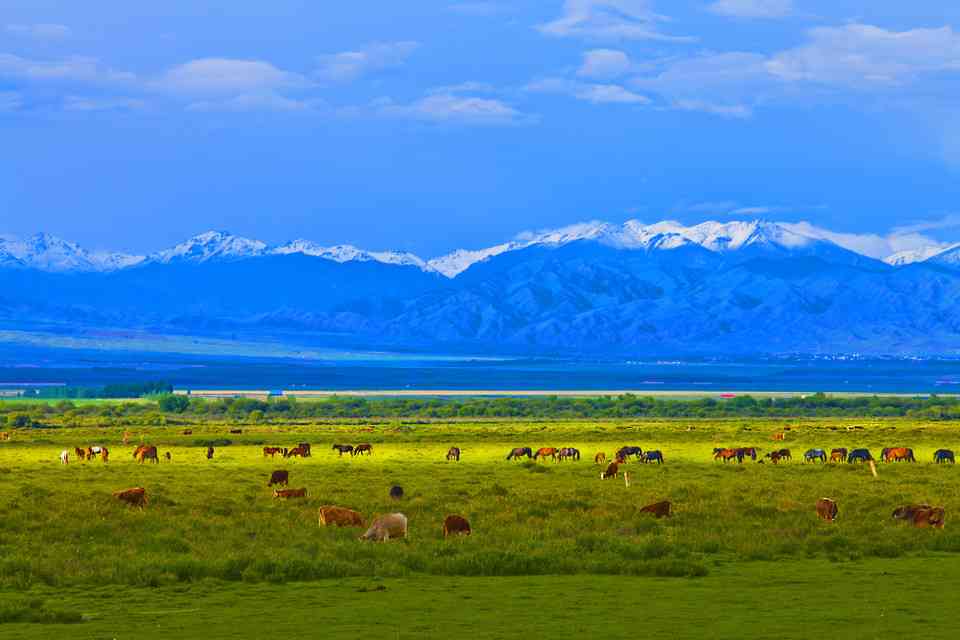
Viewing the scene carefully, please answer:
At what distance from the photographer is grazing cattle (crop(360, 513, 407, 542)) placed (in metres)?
28.9

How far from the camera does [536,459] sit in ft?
213

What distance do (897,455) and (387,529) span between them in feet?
125

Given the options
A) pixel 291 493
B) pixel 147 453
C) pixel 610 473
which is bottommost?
pixel 610 473

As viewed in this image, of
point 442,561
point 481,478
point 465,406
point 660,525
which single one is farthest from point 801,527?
point 465,406

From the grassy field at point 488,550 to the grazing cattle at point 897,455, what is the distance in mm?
10652

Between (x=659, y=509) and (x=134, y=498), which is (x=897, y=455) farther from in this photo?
(x=134, y=498)

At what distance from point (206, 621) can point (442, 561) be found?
20.1 ft

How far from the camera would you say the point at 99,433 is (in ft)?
→ 331

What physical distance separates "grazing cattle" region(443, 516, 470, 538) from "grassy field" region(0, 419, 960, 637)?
0.32m

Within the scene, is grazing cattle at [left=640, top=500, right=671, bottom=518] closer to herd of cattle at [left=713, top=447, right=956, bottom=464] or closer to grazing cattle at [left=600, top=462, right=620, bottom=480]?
grazing cattle at [left=600, top=462, right=620, bottom=480]

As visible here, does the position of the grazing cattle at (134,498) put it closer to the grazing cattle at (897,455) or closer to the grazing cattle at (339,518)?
the grazing cattle at (339,518)

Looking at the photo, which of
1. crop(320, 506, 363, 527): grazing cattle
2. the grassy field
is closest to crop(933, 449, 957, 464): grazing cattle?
the grassy field

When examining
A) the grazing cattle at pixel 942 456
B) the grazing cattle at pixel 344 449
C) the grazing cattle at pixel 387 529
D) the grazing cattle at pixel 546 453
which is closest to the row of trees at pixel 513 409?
the grazing cattle at pixel 344 449

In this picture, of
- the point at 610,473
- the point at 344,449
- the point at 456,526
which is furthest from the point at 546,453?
the point at 456,526
